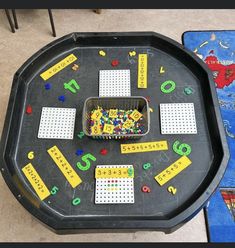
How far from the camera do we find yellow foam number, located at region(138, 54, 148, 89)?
2.07 metres

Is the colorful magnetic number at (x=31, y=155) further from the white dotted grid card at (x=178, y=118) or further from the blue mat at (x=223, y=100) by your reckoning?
the blue mat at (x=223, y=100)

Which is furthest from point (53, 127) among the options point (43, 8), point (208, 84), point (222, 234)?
point (43, 8)

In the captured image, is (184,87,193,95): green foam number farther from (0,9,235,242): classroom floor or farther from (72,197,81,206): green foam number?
(0,9,235,242): classroom floor

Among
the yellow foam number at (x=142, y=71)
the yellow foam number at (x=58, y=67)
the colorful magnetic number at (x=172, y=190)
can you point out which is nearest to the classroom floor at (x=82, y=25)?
the yellow foam number at (x=58, y=67)

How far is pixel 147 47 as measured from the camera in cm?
222

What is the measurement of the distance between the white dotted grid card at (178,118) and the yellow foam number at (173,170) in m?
0.20

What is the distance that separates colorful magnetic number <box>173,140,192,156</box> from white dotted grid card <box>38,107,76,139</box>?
69 centimetres

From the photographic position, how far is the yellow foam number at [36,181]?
1739 millimetres

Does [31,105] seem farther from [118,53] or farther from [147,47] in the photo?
[147,47]

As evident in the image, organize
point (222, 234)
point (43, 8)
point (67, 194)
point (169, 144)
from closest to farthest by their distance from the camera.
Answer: point (67, 194) → point (169, 144) → point (222, 234) → point (43, 8)

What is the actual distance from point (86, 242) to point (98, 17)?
8.00 feet

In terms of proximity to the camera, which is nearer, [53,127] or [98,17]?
[53,127]

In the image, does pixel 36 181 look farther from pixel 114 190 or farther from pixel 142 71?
pixel 142 71

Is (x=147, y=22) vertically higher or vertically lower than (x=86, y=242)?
higher
